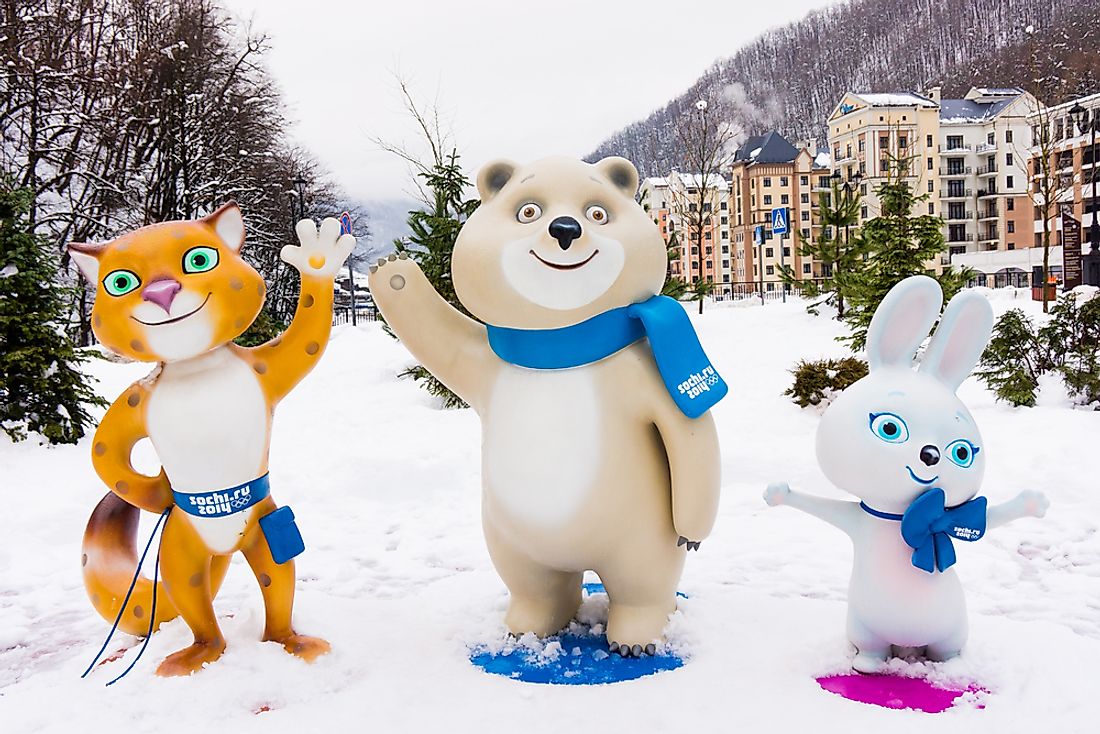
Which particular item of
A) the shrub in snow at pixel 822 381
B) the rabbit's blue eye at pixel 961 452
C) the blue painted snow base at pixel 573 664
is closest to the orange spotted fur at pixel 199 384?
the blue painted snow base at pixel 573 664

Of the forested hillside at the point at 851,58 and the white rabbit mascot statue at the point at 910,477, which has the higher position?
the forested hillside at the point at 851,58

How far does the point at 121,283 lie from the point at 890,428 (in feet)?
8.20

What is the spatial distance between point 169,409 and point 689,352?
1771mm

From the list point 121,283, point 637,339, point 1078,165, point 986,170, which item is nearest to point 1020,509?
point 637,339

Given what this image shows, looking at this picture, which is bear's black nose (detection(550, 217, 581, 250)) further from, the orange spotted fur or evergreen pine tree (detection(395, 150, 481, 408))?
evergreen pine tree (detection(395, 150, 481, 408))

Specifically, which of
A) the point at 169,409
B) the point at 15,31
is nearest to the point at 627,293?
the point at 169,409

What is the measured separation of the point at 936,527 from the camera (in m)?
2.65

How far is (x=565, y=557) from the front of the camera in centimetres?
307

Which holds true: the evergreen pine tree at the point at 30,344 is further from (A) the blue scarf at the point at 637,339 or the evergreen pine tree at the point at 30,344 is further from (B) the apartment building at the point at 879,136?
(B) the apartment building at the point at 879,136

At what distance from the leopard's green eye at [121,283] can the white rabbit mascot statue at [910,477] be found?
7.21 ft

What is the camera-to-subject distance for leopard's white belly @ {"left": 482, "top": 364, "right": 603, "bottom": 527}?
2.96 meters

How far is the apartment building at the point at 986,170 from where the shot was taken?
42.0m

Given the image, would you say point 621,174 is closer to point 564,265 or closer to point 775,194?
point 564,265

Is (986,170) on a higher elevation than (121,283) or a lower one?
higher
